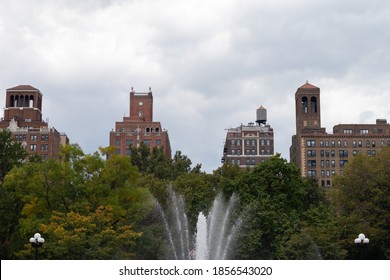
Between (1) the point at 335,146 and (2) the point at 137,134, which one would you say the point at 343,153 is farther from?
(2) the point at 137,134

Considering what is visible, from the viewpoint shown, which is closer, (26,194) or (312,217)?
(26,194)

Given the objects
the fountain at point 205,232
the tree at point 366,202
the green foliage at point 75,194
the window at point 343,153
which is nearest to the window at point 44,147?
the window at point 343,153

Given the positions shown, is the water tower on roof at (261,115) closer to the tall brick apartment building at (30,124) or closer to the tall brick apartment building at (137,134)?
the tall brick apartment building at (137,134)

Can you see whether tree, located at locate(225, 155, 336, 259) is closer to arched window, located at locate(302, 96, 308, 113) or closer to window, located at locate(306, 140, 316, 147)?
window, located at locate(306, 140, 316, 147)

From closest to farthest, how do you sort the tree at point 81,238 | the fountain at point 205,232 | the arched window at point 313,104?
the tree at point 81,238 < the fountain at point 205,232 < the arched window at point 313,104

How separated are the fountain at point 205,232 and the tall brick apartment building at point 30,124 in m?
77.1

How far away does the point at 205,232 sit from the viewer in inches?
1828

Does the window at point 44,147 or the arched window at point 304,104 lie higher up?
the arched window at point 304,104

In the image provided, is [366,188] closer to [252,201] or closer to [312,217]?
[312,217]

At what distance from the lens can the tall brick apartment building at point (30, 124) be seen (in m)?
139

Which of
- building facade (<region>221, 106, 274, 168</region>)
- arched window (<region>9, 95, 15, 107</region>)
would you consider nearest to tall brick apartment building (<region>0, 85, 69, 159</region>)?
arched window (<region>9, 95, 15, 107</region>)

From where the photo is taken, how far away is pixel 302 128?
5699 inches

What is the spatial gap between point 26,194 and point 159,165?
1584 inches
